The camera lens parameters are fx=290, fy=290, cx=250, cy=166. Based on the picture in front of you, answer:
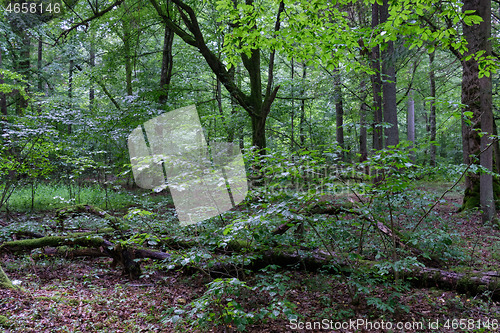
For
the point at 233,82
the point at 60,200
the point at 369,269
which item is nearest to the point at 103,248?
the point at 369,269

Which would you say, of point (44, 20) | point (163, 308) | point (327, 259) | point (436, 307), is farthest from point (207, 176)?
point (44, 20)

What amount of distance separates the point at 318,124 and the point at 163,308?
34.7 ft

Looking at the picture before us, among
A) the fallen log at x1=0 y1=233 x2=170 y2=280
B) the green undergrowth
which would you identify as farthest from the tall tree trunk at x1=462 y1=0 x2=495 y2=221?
the green undergrowth

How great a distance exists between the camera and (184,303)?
3.90 meters

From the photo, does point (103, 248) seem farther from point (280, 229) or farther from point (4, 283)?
point (280, 229)

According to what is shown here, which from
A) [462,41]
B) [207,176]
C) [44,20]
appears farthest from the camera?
[44,20]

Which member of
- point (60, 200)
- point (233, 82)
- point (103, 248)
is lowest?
point (103, 248)

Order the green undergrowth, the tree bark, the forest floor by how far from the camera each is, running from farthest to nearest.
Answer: the green undergrowth
the tree bark
the forest floor

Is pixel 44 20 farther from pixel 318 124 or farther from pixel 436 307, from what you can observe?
pixel 436 307

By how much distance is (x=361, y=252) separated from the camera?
4.54m

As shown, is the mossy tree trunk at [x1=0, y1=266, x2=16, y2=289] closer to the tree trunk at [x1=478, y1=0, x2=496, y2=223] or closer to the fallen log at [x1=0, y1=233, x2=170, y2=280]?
the fallen log at [x1=0, y1=233, x2=170, y2=280]

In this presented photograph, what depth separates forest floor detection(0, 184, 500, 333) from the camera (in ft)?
10.5

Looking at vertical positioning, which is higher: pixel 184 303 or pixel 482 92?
pixel 482 92

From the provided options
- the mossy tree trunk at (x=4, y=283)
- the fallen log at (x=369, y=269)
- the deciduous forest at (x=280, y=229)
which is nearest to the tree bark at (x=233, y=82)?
the deciduous forest at (x=280, y=229)
